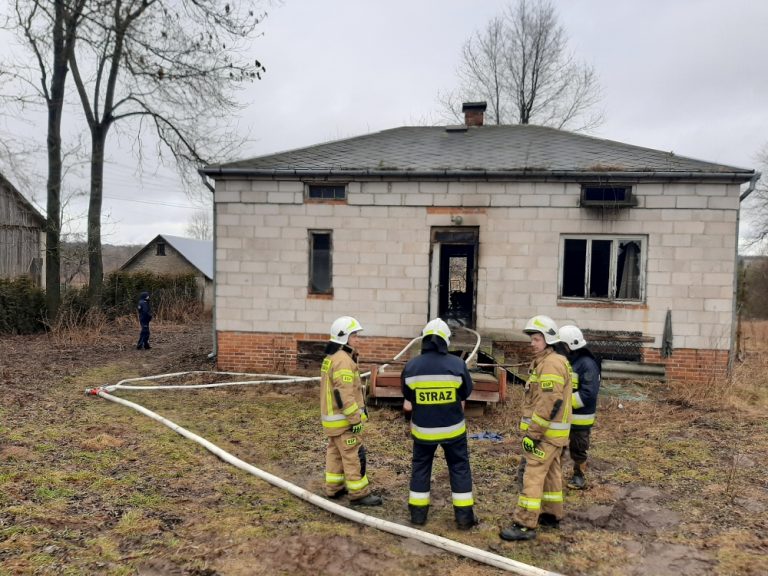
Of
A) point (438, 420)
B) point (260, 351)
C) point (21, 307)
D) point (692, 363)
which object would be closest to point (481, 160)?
point (692, 363)

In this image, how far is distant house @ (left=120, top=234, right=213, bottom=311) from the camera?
85.1 ft

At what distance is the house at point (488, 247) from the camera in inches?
373

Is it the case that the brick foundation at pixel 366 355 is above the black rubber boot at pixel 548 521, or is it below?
above

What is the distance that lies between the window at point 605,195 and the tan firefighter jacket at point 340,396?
6.83 m

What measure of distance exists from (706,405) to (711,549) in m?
5.17

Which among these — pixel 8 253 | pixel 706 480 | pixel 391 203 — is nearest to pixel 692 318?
pixel 706 480

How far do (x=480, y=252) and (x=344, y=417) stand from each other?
19.7ft

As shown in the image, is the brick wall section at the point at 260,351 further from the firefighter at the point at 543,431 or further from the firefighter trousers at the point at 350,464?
the firefighter at the point at 543,431

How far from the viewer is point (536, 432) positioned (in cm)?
420

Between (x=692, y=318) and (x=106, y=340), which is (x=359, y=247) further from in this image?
(x=106, y=340)

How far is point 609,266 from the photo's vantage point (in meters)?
9.79

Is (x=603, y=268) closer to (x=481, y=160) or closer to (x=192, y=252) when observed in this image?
(x=481, y=160)

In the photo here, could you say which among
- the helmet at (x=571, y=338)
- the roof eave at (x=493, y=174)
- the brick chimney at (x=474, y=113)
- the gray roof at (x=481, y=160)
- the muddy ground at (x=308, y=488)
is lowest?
the muddy ground at (x=308, y=488)

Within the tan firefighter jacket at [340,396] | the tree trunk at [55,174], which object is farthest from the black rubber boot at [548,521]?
the tree trunk at [55,174]
